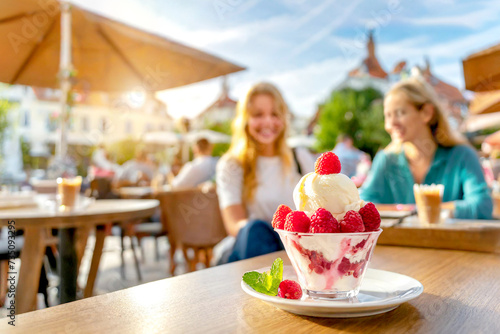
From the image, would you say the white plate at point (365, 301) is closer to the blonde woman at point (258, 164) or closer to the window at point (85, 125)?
the blonde woman at point (258, 164)

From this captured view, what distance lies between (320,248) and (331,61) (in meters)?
18.8

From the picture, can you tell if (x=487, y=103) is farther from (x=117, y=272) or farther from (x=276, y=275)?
(x=117, y=272)

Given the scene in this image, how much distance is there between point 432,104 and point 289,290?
1772 millimetres

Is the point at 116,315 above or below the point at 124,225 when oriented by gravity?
above

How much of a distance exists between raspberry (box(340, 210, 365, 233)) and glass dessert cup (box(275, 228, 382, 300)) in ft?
0.04

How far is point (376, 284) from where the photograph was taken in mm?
667

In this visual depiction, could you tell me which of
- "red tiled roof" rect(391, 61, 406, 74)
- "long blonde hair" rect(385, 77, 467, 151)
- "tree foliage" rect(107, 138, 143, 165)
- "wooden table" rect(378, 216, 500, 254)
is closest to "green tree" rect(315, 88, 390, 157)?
"red tiled roof" rect(391, 61, 406, 74)

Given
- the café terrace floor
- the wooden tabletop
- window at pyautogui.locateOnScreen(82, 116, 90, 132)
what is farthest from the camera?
window at pyautogui.locateOnScreen(82, 116, 90, 132)

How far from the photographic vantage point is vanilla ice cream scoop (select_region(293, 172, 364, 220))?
1.99 ft

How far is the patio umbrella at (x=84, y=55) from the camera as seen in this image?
2.82 metres

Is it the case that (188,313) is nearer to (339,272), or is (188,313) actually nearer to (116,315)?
(116,315)

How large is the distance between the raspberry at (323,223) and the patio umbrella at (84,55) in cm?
272

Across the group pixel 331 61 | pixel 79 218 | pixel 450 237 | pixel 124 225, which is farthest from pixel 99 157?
pixel 331 61

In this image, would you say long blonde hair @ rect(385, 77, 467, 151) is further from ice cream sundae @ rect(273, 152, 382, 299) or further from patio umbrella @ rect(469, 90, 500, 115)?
ice cream sundae @ rect(273, 152, 382, 299)
